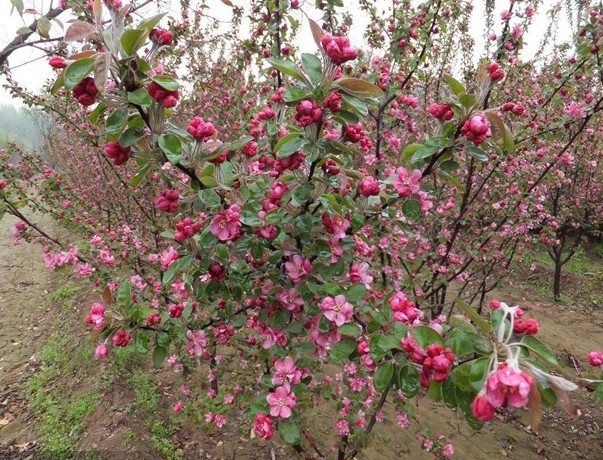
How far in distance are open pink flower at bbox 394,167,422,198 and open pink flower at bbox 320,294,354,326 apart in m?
0.47

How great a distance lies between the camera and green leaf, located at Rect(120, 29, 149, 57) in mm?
1027

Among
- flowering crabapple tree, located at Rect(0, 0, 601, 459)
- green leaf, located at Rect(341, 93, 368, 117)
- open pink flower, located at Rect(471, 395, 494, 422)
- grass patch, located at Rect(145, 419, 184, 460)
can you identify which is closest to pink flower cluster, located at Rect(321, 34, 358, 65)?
flowering crabapple tree, located at Rect(0, 0, 601, 459)

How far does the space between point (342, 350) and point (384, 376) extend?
23 cm

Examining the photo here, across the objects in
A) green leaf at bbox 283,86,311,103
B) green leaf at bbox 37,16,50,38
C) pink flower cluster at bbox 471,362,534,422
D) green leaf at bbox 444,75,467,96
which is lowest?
pink flower cluster at bbox 471,362,534,422

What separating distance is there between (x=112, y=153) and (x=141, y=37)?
392 mm

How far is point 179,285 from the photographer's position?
6.75ft

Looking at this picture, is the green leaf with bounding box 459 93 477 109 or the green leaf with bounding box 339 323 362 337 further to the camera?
the green leaf with bounding box 339 323 362 337

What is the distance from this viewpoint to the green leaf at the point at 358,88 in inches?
46.4

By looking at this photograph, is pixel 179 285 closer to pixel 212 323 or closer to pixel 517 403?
pixel 212 323

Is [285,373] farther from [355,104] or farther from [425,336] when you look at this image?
[355,104]

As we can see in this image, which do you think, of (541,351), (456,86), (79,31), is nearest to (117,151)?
(79,31)

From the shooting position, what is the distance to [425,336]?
3.50 feet

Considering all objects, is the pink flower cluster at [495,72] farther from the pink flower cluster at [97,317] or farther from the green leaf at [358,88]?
the pink flower cluster at [97,317]

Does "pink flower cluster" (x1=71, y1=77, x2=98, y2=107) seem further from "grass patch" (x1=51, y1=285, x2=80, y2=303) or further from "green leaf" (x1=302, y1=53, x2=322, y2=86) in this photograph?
"grass patch" (x1=51, y1=285, x2=80, y2=303)
